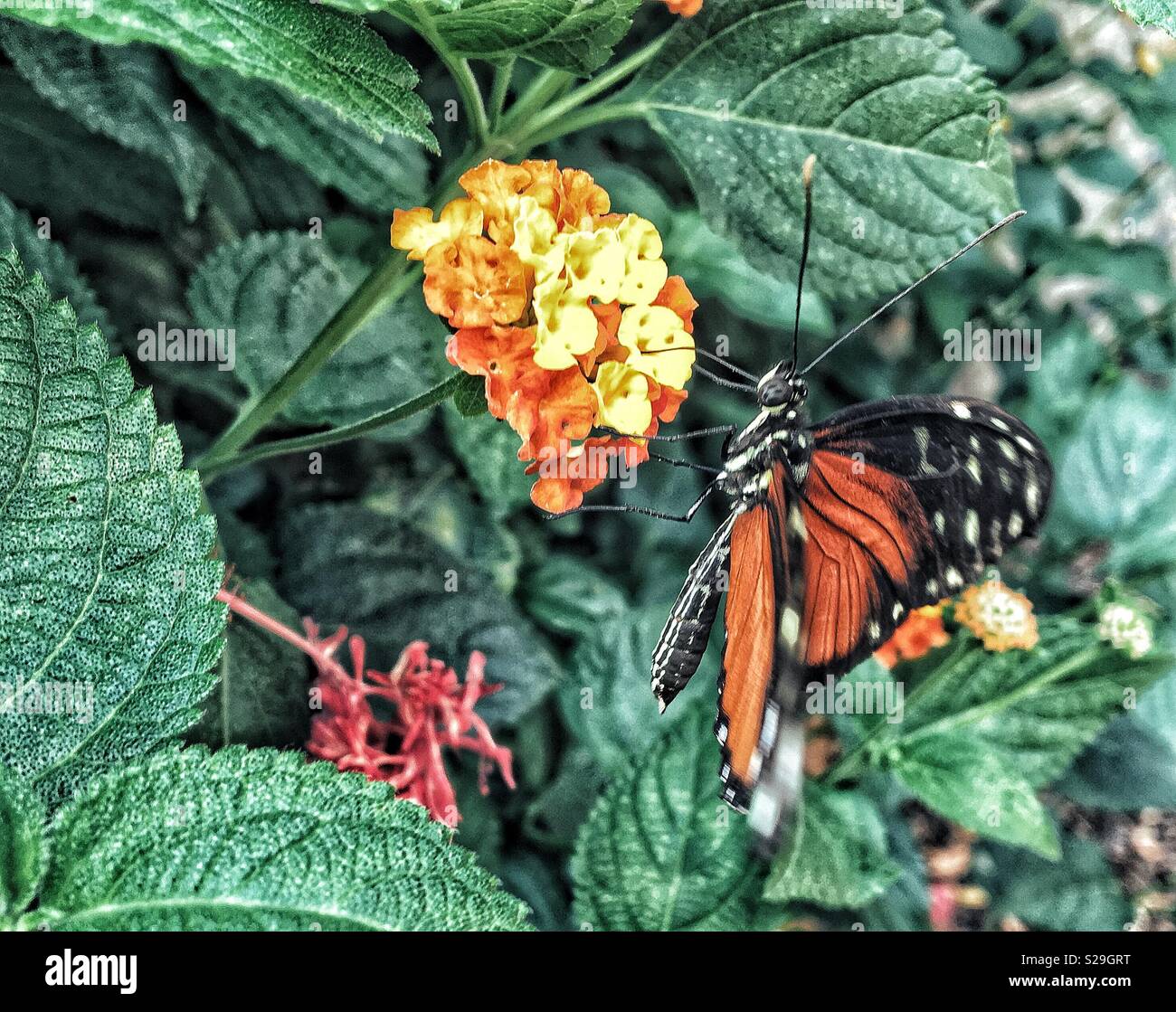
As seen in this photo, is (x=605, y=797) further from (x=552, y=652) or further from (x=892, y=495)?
(x=892, y=495)

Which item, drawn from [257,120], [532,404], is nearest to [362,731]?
[532,404]

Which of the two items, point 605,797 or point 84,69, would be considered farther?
point 605,797

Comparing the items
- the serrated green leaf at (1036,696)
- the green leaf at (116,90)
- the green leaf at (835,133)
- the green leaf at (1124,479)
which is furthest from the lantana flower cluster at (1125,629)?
the green leaf at (116,90)

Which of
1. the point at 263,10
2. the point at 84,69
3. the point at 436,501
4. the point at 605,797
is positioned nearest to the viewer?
the point at 263,10

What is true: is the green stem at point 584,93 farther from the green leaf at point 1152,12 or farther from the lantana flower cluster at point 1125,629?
the lantana flower cluster at point 1125,629

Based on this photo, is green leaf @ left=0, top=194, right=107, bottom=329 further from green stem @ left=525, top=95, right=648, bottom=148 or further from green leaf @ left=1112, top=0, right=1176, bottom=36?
green leaf @ left=1112, top=0, right=1176, bottom=36

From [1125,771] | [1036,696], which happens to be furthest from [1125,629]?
[1125,771]
